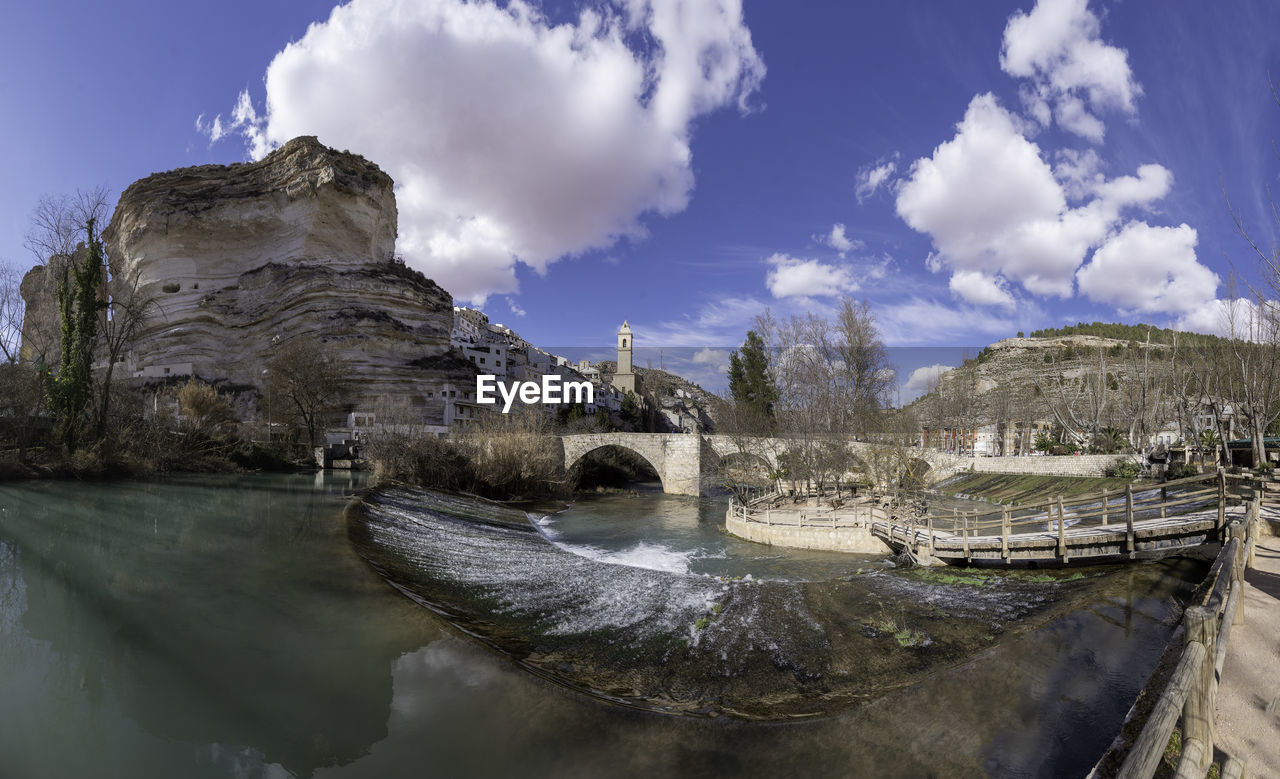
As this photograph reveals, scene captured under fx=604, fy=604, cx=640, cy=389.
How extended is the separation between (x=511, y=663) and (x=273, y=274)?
5486 cm

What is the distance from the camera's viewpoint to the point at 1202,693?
362 cm

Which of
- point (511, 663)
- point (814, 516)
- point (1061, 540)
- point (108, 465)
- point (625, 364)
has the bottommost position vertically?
point (511, 663)

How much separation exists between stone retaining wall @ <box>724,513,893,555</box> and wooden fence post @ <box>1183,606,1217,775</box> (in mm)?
13987

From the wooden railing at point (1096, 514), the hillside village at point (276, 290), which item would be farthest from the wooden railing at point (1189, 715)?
the hillside village at point (276, 290)

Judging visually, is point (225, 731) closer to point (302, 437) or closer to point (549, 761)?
point (549, 761)

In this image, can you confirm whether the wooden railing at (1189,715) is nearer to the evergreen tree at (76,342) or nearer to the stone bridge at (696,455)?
the stone bridge at (696,455)

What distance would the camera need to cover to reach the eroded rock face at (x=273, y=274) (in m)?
49.8

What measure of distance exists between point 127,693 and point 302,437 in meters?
37.8

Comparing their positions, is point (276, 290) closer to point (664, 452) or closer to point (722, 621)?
point (664, 452)

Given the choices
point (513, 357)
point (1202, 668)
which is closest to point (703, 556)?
point (1202, 668)

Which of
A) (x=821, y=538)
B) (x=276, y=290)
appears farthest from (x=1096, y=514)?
(x=276, y=290)

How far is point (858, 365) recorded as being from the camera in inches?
1273

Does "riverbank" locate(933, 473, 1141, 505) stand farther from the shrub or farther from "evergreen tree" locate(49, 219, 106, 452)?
"evergreen tree" locate(49, 219, 106, 452)

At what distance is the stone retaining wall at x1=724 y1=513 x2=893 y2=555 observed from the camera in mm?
17406
